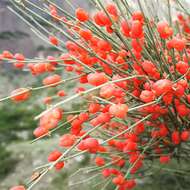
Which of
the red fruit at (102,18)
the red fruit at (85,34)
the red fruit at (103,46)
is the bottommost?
the red fruit at (103,46)

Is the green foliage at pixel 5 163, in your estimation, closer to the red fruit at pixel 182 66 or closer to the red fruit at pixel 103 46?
the red fruit at pixel 103 46

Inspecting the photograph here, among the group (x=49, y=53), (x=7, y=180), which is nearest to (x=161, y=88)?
(x=7, y=180)

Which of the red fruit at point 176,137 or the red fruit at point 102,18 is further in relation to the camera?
the red fruit at point 176,137

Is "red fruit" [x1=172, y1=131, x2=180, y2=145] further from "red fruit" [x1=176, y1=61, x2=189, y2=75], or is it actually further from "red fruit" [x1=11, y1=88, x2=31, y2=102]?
"red fruit" [x1=11, y1=88, x2=31, y2=102]

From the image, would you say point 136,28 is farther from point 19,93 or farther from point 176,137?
point 176,137

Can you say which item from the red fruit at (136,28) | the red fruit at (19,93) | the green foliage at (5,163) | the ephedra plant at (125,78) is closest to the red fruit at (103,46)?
the ephedra plant at (125,78)

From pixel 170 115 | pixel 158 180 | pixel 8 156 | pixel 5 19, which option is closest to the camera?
pixel 170 115

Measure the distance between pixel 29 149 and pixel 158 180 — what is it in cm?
108

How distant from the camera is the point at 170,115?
1.18m

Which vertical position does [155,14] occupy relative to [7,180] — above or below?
above

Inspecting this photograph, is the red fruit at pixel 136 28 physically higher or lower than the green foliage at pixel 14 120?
higher

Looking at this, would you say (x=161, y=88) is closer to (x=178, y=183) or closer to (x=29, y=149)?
(x=178, y=183)

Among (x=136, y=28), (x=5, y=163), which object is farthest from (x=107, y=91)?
(x=5, y=163)

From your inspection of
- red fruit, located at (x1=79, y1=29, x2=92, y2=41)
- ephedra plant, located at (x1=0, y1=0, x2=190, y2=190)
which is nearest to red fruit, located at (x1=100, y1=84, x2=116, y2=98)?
ephedra plant, located at (x1=0, y1=0, x2=190, y2=190)
